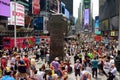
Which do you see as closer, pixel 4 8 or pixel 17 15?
pixel 4 8

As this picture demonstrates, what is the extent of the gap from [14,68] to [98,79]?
5431 millimetres

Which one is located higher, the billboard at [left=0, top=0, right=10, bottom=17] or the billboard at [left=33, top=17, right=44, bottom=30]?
the billboard at [left=0, top=0, right=10, bottom=17]

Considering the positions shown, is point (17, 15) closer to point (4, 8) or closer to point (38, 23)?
point (4, 8)

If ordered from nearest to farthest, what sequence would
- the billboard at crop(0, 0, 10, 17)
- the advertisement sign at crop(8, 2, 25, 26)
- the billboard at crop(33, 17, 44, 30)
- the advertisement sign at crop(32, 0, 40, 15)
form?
1. the billboard at crop(0, 0, 10, 17)
2. the advertisement sign at crop(8, 2, 25, 26)
3. the billboard at crop(33, 17, 44, 30)
4. the advertisement sign at crop(32, 0, 40, 15)

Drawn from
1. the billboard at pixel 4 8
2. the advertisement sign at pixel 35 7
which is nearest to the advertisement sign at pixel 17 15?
→ the billboard at pixel 4 8

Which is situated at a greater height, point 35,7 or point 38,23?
point 35,7

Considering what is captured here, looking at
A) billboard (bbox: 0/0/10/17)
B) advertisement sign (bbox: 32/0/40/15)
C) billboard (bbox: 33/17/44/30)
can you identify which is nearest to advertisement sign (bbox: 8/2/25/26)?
billboard (bbox: 0/0/10/17)

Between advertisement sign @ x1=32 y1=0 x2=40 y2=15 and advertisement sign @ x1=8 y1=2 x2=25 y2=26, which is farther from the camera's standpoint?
advertisement sign @ x1=32 y1=0 x2=40 y2=15

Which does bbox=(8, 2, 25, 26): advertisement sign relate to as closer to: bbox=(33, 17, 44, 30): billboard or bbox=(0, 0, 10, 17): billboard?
bbox=(0, 0, 10, 17): billboard

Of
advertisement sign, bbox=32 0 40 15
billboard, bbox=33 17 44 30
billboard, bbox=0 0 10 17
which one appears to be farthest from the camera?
advertisement sign, bbox=32 0 40 15

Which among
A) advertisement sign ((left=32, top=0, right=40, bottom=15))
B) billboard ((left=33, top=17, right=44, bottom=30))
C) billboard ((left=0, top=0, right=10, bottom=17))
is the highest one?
advertisement sign ((left=32, top=0, right=40, bottom=15))

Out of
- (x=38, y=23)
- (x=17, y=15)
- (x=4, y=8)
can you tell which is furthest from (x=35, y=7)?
(x=4, y=8)

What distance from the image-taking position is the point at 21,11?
80.6 metres

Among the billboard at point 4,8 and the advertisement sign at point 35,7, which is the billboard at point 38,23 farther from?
the billboard at point 4,8
